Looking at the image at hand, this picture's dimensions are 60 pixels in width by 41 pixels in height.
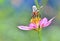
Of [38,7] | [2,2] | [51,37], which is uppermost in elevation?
[2,2]

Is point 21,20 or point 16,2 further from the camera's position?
point 16,2

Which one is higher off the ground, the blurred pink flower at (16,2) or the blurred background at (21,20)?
the blurred pink flower at (16,2)

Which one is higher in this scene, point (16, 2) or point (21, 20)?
point (16, 2)

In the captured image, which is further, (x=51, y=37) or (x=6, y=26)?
(x=6, y=26)

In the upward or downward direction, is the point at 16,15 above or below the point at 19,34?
above

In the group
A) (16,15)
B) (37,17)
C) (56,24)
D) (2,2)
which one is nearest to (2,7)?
(2,2)

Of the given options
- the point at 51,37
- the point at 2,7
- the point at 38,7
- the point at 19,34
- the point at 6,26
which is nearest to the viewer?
the point at 38,7

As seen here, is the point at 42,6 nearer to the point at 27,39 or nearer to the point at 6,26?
the point at 27,39

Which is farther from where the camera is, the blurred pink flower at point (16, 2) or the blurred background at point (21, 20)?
the blurred pink flower at point (16, 2)
